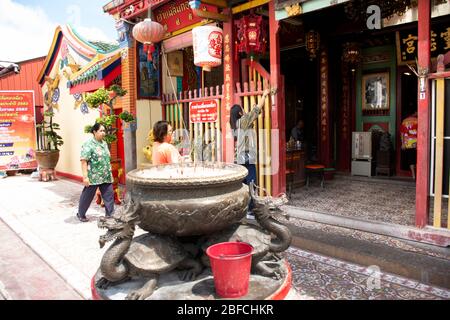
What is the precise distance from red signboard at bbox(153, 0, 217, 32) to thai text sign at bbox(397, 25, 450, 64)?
172 inches

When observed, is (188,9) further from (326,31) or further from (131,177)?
(131,177)

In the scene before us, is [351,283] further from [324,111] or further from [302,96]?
[302,96]

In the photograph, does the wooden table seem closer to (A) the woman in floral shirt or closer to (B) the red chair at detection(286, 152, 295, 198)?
(B) the red chair at detection(286, 152, 295, 198)

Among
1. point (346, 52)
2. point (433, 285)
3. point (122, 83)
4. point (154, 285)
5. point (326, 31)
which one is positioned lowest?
point (433, 285)

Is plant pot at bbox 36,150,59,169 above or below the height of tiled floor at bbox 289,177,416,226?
above

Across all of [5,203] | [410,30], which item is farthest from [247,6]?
[5,203]

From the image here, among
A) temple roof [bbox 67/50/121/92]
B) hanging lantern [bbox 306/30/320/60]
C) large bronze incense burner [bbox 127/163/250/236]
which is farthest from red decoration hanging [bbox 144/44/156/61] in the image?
large bronze incense burner [bbox 127/163/250/236]

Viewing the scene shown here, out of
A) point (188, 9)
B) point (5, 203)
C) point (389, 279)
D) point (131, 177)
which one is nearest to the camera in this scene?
point (131, 177)

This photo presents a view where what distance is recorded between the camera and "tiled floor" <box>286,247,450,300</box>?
10.7 feet

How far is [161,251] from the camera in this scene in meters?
3.10

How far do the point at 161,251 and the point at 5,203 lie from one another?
6904 mm

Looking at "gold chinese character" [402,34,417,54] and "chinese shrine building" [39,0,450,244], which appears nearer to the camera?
"chinese shrine building" [39,0,450,244]

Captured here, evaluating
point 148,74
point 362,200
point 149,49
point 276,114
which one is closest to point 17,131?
point 148,74
